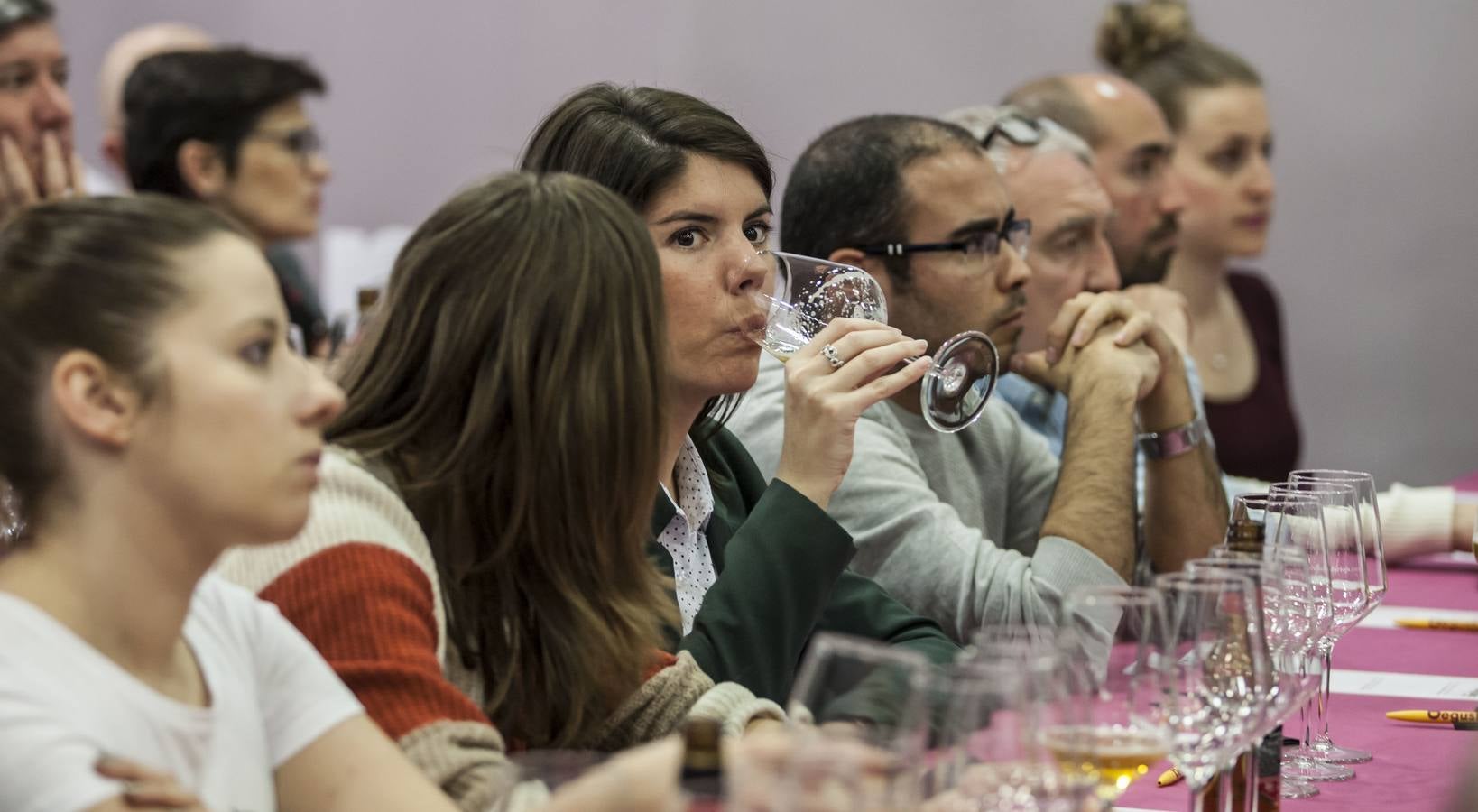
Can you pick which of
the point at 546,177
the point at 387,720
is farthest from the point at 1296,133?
the point at 387,720

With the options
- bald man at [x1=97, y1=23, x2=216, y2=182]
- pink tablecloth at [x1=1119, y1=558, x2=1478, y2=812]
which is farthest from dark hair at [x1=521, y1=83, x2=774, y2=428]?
bald man at [x1=97, y1=23, x2=216, y2=182]

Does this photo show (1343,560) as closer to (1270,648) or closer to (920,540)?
(1270,648)

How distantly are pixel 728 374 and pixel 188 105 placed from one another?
2.88 metres

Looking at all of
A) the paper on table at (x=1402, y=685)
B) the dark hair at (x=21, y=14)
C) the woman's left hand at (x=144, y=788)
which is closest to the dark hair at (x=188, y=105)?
the dark hair at (x=21, y=14)

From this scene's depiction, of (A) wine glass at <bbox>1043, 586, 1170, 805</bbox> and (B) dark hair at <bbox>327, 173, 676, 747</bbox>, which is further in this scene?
(B) dark hair at <bbox>327, 173, 676, 747</bbox>

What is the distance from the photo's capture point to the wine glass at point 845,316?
6.88 ft

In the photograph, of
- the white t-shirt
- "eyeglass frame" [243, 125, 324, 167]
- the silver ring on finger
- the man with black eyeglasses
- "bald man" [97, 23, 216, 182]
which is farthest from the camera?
"bald man" [97, 23, 216, 182]

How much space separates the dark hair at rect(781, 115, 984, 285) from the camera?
8.55 feet

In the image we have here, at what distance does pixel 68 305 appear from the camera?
1104mm

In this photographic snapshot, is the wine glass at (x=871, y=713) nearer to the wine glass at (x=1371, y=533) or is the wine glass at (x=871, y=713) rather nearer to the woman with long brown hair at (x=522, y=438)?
the woman with long brown hair at (x=522, y=438)

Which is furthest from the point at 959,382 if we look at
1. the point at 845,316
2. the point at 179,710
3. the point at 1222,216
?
the point at 1222,216

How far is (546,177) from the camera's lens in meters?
1.54

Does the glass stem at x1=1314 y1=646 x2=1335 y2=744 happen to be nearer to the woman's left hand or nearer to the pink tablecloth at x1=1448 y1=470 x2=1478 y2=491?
the woman's left hand

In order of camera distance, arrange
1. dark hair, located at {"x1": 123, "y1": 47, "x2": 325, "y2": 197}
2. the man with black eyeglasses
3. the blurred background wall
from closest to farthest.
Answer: the man with black eyeglasses < dark hair, located at {"x1": 123, "y1": 47, "x2": 325, "y2": 197} < the blurred background wall
